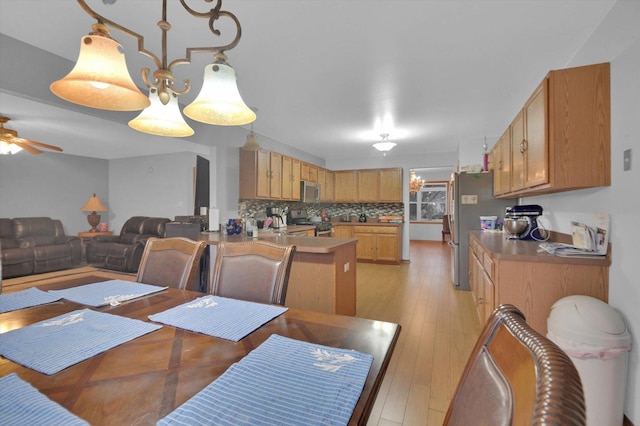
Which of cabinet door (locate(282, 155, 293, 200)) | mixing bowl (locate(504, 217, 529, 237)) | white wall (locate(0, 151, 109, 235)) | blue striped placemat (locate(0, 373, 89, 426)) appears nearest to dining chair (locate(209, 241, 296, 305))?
blue striped placemat (locate(0, 373, 89, 426))

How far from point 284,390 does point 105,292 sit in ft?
3.96

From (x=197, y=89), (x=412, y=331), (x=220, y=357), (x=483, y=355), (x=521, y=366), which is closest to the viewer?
(x=521, y=366)

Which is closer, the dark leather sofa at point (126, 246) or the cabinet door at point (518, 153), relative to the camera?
the cabinet door at point (518, 153)

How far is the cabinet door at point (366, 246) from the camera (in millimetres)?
6113

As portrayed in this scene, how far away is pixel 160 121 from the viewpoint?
1.60 m

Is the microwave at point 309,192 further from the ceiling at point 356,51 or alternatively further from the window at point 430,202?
the window at point 430,202

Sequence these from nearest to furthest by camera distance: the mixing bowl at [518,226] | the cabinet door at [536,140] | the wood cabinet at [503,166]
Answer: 1. the cabinet door at [536,140]
2. the mixing bowl at [518,226]
3. the wood cabinet at [503,166]

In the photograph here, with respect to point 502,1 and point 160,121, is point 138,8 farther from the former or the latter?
point 502,1

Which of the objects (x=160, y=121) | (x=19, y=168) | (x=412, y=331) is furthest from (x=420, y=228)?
(x=19, y=168)

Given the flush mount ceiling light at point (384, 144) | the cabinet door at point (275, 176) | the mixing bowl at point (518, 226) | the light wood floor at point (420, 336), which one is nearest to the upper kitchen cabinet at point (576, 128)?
the mixing bowl at point (518, 226)

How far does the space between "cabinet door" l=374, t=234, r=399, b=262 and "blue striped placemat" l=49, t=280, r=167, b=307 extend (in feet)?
16.5

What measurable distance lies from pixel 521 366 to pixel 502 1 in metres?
2.12

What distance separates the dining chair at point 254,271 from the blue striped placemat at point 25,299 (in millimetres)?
694

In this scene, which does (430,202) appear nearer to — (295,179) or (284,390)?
(295,179)
